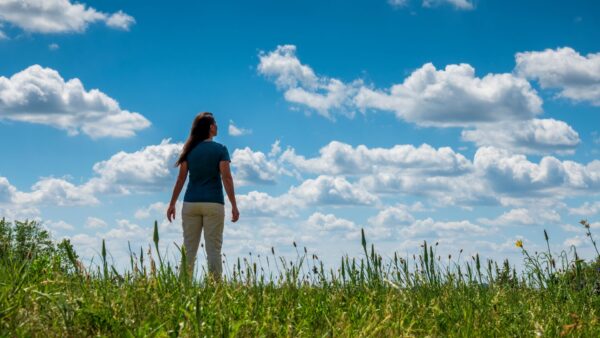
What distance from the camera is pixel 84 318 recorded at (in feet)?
14.2

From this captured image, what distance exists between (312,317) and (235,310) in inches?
30.9

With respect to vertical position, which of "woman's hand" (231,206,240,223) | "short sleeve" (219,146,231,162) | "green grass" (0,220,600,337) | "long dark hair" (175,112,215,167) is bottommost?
"green grass" (0,220,600,337)

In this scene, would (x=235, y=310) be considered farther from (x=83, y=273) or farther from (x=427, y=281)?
(x=427, y=281)

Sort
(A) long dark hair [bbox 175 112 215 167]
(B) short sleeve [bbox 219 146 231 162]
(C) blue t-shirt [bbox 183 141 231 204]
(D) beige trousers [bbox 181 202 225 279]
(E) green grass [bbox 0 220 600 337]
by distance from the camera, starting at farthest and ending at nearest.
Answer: (A) long dark hair [bbox 175 112 215 167], (B) short sleeve [bbox 219 146 231 162], (C) blue t-shirt [bbox 183 141 231 204], (D) beige trousers [bbox 181 202 225 279], (E) green grass [bbox 0 220 600 337]

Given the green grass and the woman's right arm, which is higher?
the woman's right arm

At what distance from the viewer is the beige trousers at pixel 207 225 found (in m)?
10.4

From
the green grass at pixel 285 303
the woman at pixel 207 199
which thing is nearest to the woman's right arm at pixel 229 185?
the woman at pixel 207 199

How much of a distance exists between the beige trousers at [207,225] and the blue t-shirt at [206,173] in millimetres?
115

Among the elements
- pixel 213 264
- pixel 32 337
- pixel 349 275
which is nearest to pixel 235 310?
pixel 32 337

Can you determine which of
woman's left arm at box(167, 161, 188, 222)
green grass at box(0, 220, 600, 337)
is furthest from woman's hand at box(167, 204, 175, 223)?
green grass at box(0, 220, 600, 337)

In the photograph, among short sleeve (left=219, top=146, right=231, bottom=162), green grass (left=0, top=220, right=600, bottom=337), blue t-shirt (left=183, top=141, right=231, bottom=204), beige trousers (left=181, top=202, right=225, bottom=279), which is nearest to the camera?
green grass (left=0, top=220, right=600, bottom=337)

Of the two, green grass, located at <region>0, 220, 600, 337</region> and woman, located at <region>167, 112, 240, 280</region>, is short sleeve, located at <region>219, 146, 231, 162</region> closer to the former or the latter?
woman, located at <region>167, 112, 240, 280</region>

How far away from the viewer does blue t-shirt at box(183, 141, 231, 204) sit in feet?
34.7

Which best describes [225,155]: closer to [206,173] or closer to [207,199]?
[206,173]
